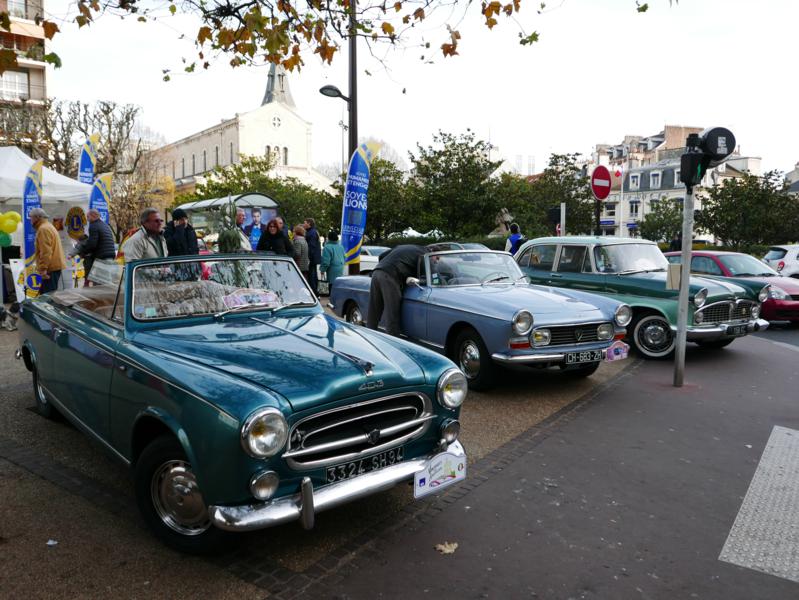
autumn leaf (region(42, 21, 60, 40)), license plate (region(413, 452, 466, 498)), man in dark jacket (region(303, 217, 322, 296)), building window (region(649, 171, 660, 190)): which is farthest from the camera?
building window (region(649, 171, 660, 190))

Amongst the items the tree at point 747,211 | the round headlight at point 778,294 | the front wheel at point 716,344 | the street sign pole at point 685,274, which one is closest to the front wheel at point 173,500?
the street sign pole at point 685,274

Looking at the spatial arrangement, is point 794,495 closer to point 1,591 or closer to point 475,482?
point 475,482

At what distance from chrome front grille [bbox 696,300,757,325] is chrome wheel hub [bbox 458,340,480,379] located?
363 centimetres

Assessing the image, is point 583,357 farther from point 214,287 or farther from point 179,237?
point 179,237

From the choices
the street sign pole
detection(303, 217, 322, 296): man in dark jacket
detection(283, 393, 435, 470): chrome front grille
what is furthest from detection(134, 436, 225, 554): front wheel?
detection(303, 217, 322, 296): man in dark jacket

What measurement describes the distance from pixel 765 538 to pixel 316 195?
3627cm

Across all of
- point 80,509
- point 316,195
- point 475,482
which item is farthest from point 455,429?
point 316,195

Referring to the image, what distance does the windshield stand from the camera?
754 centimetres

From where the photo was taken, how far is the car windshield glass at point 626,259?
9.12m

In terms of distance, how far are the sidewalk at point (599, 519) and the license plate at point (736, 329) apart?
2161 millimetres

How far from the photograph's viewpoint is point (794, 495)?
4.22 m

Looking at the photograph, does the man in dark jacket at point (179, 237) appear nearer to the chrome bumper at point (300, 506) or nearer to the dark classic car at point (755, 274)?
the chrome bumper at point (300, 506)

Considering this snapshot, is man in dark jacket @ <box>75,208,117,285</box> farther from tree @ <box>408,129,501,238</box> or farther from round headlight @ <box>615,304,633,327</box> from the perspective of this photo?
tree @ <box>408,129,501,238</box>

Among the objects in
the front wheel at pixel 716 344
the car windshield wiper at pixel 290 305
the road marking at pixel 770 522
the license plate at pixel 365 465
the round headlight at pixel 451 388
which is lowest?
the road marking at pixel 770 522
